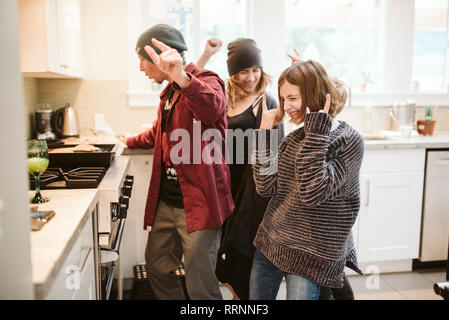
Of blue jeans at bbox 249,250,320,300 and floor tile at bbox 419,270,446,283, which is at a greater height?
blue jeans at bbox 249,250,320,300

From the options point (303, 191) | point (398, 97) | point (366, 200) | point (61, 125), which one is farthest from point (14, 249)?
point (398, 97)

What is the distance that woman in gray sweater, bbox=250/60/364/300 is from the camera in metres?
1.36

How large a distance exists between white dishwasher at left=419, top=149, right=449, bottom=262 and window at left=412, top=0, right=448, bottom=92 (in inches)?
39.1

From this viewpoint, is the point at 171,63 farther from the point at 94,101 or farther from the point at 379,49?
the point at 379,49

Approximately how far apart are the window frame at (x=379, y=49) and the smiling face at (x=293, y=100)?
1.69m

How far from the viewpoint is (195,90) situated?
1512 mm

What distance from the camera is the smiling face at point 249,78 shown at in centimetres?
233

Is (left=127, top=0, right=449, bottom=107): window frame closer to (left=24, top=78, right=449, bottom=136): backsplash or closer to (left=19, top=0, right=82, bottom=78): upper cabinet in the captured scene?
(left=24, top=78, right=449, bottom=136): backsplash

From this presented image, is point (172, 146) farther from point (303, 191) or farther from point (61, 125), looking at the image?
point (61, 125)

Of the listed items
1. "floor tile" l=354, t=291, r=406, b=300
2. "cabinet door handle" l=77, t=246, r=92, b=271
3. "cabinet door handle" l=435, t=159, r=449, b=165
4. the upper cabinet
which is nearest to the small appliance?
the upper cabinet

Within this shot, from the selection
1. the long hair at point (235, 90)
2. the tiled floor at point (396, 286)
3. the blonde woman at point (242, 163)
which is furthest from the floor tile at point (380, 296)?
the long hair at point (235, 90)

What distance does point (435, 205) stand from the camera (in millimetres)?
2834

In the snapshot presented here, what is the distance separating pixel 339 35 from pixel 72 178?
8.95ft

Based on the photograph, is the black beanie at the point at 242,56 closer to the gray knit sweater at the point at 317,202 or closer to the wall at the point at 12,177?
the gray knit sweater at the point at 317,202
